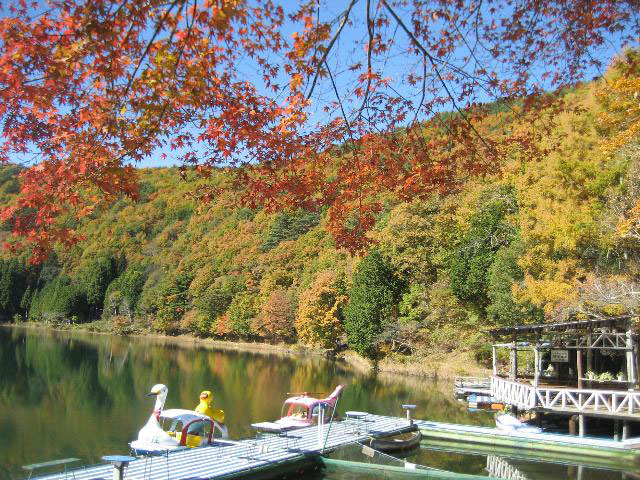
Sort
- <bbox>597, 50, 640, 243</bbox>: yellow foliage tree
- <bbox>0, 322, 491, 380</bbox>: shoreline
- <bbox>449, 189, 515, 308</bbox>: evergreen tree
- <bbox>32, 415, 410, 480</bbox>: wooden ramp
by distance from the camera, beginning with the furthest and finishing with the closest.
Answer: <bbox>449, 189, 515, 308</bbox>: evergreen tree
<bbox>0, 322, 491, 380</bbox>: shoreline
<bbox>597, 50, 640, 243</bbox>: yellow foliage tree
<bbox>32, 415, 410, 480</bbox>: wooden ramp

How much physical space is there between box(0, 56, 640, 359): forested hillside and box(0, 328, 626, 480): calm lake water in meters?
4.29

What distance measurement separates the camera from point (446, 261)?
33531mm

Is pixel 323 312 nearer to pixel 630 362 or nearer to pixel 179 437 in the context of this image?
pixel 630 362

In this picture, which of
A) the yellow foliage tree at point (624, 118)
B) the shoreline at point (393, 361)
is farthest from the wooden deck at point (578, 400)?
the shoreline at point (393, 361)

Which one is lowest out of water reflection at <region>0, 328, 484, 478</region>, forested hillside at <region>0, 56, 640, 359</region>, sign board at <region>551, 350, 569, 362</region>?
water reflection at <region>0, 328, 484, 478</region>

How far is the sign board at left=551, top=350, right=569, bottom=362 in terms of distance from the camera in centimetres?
1947

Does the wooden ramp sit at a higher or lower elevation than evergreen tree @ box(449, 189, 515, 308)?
lower

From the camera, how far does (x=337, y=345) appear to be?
41594 mm

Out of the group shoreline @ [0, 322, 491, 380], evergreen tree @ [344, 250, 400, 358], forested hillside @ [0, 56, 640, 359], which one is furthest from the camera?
evergreen tree @ [344, 250, 400, 358]

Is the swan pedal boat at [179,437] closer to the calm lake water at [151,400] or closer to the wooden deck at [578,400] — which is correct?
the calm lake water at [151,400]

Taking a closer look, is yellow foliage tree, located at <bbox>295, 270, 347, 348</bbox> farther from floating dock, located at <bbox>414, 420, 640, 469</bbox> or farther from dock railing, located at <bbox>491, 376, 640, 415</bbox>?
floating dock, located at <bbox>414, 420, 640, 469</bbox>

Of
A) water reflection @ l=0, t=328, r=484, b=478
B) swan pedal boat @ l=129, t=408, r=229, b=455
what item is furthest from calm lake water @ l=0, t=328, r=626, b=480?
swan pedal boat @ l=129, t=408, r=229, b=455

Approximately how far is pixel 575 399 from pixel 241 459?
8.92 m

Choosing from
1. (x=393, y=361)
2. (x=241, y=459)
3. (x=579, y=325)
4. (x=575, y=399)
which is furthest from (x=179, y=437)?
(x=393, y=361)
